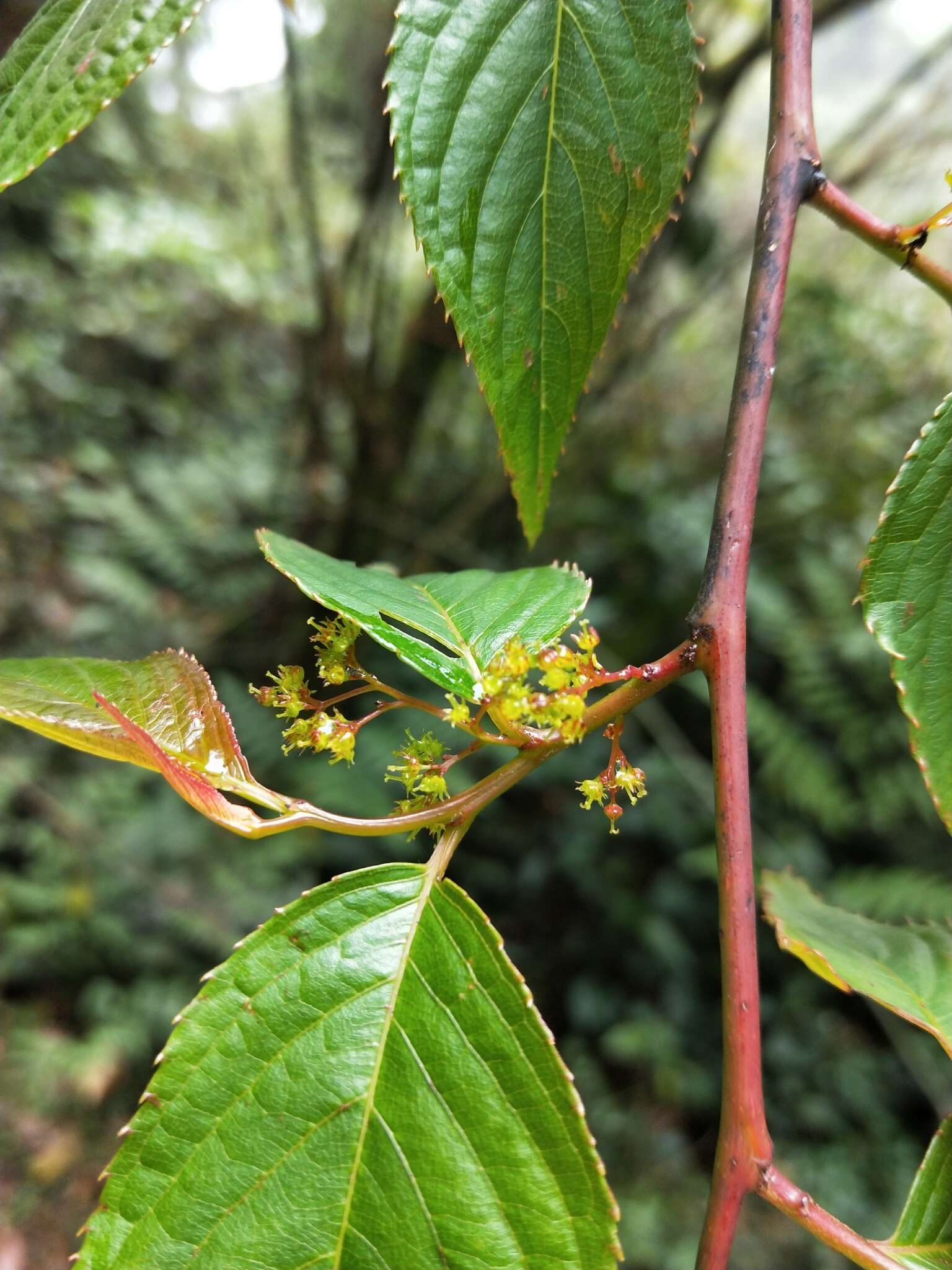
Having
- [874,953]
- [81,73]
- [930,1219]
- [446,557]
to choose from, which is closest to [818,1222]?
[930,1219]

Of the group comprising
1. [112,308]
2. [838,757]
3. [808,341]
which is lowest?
[838,757]

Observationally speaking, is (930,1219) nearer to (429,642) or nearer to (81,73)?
(429,642)

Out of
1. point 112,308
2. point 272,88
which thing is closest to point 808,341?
point 272,88

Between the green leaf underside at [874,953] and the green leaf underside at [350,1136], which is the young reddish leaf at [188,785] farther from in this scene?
the green leaf underside at [874,953]

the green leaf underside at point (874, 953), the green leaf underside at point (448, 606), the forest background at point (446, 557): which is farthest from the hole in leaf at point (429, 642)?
the forest background at point (446, 557)

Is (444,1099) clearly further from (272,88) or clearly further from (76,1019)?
(272,88)
